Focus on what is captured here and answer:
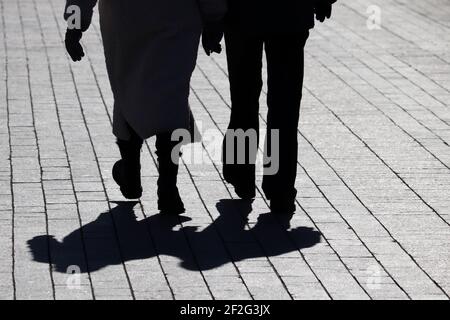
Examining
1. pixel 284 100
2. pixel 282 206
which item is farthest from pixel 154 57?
pixel 282 206

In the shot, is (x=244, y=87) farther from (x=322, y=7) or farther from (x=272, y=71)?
(x=322, y=7)

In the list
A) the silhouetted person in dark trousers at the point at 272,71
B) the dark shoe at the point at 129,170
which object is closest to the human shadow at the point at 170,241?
the dark shoe at the point at 129,170

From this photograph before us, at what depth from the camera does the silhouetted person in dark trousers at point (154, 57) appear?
7289mm

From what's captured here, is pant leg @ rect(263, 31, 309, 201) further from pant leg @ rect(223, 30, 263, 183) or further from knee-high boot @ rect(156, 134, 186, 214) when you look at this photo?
knee-high boot @ rect(156, 134, 186, 214)

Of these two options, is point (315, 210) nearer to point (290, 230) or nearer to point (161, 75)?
point (290, 230)

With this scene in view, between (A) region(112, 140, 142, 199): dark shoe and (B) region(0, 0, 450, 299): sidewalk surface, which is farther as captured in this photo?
(A) region(112, 140, 142, 199): dark shoe

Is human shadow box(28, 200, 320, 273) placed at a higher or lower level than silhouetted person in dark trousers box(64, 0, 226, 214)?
lower

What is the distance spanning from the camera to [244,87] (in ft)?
25.8

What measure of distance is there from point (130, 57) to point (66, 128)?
2272mm

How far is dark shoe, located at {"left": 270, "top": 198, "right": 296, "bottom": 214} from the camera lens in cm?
766

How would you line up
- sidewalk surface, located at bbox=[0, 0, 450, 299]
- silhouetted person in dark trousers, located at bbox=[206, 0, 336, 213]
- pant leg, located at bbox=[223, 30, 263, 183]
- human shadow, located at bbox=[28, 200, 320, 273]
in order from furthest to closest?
pant leg, located at bbox=[223, 30, 263, 183] < silhouetted person in dark trousers, located at bbox=[206, 0, 336, 213] < human shadow, located at bbox=[28, 200, 320, 273] < sidewalk surface, located at bbox=[0, 0, 450, 299]

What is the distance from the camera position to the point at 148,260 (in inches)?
269

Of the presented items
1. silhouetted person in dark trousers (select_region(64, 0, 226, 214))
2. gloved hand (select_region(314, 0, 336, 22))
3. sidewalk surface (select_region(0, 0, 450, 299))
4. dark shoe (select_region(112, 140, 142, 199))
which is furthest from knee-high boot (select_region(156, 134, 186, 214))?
gloved hand (select_region(314, 0, 336, 22))

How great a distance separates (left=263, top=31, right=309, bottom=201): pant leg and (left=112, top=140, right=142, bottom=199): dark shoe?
736mm
